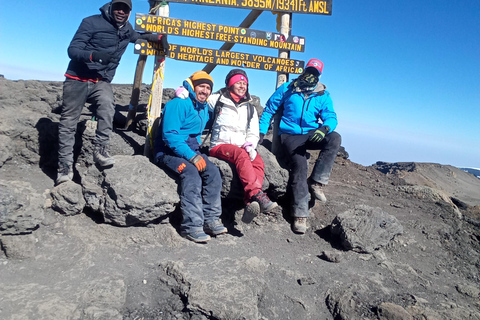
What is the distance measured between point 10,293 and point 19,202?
121 centimetres

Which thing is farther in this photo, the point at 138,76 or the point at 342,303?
the point at 138,76

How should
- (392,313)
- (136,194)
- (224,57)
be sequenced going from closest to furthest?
(392,313), (136,194), (224,57)

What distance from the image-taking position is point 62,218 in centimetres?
488

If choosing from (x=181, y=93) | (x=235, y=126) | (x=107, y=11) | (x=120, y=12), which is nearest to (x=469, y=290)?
(x=235, y=126)

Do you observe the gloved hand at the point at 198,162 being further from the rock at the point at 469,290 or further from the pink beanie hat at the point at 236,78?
the rock at the point at 469,290

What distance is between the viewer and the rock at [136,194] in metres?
4.83

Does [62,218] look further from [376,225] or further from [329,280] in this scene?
[376,225]

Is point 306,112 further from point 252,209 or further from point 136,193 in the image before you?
point 136,193

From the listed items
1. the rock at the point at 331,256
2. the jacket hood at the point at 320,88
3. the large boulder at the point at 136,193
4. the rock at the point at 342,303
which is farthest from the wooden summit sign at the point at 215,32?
the rock at the point at 342,303

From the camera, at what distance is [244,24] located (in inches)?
266

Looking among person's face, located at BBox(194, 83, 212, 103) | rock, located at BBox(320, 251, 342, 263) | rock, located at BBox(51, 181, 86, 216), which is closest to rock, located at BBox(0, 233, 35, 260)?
rock, located at BBox(51, 181, 86, 216)

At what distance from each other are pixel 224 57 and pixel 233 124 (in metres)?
1.57

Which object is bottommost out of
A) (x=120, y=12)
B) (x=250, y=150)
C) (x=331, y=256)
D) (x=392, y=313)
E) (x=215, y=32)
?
(x=392, y=313)

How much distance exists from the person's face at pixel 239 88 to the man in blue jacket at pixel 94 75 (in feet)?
6.07
